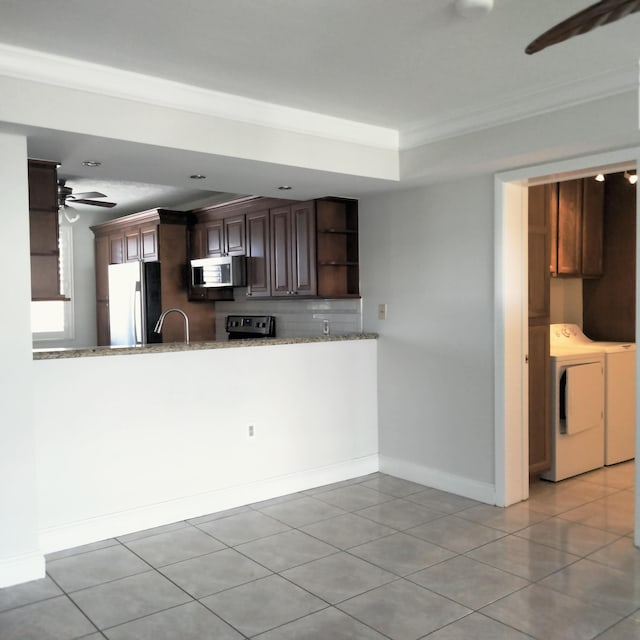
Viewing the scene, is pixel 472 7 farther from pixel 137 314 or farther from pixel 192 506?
pixel 137 314

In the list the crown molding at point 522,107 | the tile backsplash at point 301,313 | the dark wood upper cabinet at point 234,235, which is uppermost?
the crown molding at point 522,107

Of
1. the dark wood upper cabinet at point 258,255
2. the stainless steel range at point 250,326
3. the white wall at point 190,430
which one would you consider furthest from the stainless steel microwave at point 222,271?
the white wall at point 190,430

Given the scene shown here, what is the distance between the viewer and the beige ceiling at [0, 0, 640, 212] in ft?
8.29

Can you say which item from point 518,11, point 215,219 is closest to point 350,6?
point 518,11

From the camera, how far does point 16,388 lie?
10.2ft

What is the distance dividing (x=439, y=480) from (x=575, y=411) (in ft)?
3.54

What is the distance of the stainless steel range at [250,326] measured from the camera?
605 centimetres

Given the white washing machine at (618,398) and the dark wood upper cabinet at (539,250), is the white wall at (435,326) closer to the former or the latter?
the dark wood upper cabinet at (539,250)

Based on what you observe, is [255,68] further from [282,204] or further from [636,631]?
[636,631]

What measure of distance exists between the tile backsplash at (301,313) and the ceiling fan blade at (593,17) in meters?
3.47

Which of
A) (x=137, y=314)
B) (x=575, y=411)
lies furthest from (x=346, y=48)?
(x=137, y=314)

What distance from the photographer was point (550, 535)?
3615 mm

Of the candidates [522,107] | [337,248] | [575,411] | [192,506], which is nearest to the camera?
[522,107]

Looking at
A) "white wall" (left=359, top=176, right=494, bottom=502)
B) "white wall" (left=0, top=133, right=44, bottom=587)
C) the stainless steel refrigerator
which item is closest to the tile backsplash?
"white wall" (left=359, top=176, right=494, bottom=502)
